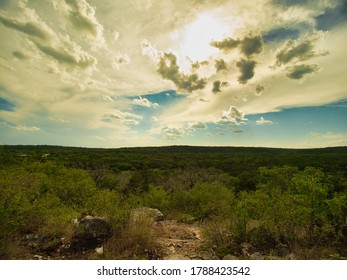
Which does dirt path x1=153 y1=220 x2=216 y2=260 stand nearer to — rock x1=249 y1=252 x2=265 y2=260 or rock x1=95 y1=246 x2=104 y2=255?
rock x1=249 y1=252 x2=265 y2=260

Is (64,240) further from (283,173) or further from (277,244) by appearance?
(283,173)

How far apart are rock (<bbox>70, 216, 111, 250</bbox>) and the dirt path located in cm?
131

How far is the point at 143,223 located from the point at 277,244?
9.51 feet

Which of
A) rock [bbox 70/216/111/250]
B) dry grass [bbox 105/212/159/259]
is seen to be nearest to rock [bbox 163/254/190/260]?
dry grass [bbox 105/212/159/259]

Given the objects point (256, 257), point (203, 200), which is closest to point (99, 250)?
point (256, 257)

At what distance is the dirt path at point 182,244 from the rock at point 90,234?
1307mm

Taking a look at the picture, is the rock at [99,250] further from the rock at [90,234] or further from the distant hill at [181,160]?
the distant hill at [181,160]

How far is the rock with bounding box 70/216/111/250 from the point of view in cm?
550

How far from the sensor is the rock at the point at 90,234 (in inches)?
217

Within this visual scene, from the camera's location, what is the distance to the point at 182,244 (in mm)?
6246

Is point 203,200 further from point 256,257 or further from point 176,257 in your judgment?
point 256,257

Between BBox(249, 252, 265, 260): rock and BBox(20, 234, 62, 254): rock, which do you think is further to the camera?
BBox(20, 234, 62, 254): rock

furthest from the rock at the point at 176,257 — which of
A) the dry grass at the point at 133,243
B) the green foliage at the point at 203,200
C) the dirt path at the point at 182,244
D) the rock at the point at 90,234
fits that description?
the green foliage at the point at 203,200
